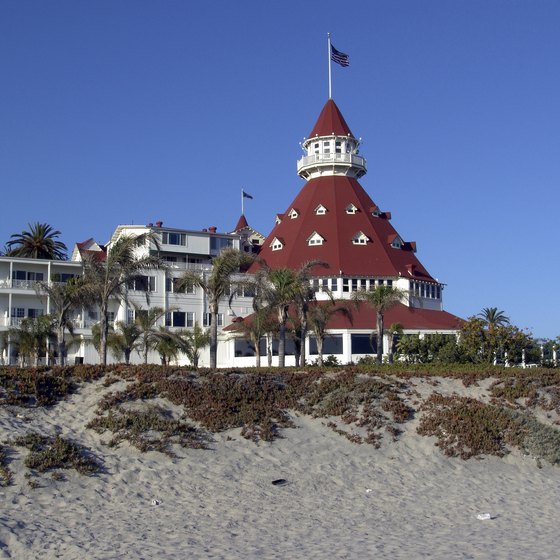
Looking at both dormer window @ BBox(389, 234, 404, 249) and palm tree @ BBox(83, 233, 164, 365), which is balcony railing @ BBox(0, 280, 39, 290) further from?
dormer window @ BBox(389, 234, 404, 249)

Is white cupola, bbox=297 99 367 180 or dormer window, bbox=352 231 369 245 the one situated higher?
white cupola, bbox=297 99 367 180

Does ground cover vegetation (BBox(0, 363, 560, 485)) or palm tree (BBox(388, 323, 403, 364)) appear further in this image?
palm tree (BBox(388, 323, 403, 364))

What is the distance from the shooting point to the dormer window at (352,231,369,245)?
73875mm

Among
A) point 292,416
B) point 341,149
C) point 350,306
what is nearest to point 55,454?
point 292,416

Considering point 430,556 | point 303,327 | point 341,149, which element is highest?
point 341,149

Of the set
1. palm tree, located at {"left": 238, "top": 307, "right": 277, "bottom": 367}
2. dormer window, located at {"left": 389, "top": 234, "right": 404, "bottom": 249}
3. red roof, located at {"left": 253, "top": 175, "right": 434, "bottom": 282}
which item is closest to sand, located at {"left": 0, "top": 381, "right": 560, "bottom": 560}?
palm tree, located at {"left": 238, "top": 307, "right": 277, "bottom": 367}

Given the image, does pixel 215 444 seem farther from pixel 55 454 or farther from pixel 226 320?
pixel 226 320

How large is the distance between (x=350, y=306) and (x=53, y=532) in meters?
46.8

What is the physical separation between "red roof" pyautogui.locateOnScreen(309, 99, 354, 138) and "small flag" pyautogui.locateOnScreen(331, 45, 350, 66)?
18.0 ft

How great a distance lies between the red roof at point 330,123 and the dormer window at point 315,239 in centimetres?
1324

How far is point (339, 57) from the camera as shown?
80.3 metres

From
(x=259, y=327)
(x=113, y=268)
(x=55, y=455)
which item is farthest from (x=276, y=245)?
(x=55, y=455)

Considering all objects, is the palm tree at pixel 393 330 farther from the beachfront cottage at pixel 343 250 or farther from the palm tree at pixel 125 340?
the palm tree at pixel 125 340

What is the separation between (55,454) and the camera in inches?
802
